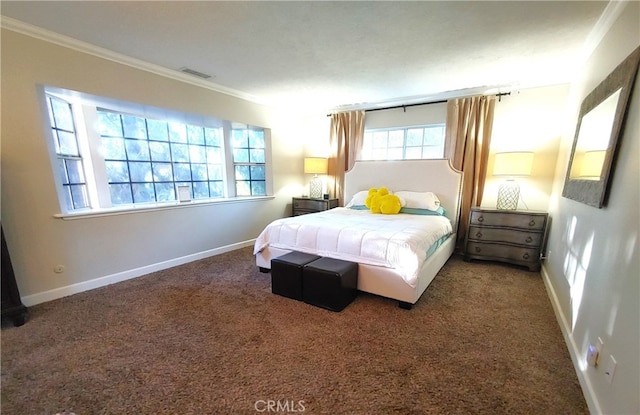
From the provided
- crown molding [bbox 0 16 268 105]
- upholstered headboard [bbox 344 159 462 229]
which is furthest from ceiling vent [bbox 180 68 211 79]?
upholstered headboard [bbox 344 159 462 229]

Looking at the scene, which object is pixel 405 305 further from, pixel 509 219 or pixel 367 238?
pixel 509 219

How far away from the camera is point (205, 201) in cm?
349

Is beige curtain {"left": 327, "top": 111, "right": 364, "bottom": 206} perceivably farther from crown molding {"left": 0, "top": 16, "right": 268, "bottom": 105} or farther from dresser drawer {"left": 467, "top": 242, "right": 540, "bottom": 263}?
dresser drawer {"left": 467, "top": 242, "right": 540, "bottom": 263}

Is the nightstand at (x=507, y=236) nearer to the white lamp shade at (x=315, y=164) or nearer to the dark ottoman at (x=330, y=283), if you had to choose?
the dark ottoman at (x=330, y=283)

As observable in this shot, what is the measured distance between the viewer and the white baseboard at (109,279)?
2267mm

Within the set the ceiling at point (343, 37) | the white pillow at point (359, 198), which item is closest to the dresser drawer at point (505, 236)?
the white pillow at point (359, 198)

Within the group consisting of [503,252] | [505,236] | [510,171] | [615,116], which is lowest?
[503,252]

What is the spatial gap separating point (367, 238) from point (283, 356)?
1207 millimetres

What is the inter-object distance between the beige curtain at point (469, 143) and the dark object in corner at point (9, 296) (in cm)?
478

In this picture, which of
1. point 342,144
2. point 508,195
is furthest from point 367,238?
point 342,144

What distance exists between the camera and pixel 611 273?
1.26 metres

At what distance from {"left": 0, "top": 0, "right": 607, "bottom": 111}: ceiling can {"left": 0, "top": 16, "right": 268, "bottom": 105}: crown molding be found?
6 centimetres

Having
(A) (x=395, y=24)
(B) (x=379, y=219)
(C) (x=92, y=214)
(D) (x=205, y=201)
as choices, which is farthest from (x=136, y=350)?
(A) (x=395, y=24)

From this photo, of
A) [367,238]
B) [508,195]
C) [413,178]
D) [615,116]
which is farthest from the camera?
[413,178]
